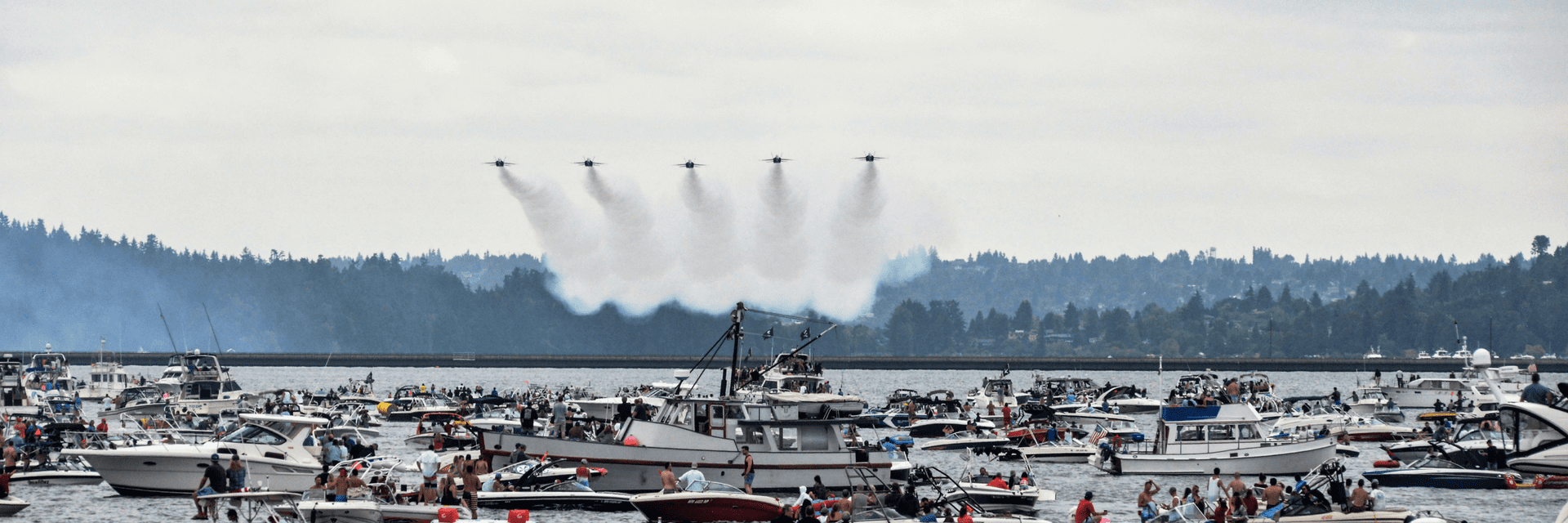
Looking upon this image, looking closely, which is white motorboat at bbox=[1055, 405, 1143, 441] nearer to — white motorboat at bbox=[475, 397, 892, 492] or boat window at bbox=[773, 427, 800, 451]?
white motorboat at bbox=[475, 397, 892, 492]

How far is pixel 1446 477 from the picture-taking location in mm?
58719

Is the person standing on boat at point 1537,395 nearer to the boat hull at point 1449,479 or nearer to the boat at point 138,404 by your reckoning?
the boat hull at point 1449,479

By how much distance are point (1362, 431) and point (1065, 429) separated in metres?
17.2

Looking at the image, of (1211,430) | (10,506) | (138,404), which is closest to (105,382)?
(138,404)

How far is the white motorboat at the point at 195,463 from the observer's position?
52719mm

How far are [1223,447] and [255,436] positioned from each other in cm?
3534

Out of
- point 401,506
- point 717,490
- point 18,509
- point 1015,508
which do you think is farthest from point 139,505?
point 1015,508

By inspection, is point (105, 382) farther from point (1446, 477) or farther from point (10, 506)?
point (1446, 477)

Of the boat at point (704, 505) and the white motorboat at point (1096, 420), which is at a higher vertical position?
the white motorboat at point (1096, 420)

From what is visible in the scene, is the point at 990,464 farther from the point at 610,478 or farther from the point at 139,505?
the point at 139,505

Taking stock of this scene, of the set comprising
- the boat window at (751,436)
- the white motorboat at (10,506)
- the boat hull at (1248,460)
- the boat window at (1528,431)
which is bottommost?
the white motorboat at (10,506)

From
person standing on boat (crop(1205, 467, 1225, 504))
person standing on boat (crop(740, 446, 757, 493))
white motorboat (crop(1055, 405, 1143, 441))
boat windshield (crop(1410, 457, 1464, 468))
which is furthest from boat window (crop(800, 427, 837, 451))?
white motorboat (crop(1055, 405, 1143, 441))

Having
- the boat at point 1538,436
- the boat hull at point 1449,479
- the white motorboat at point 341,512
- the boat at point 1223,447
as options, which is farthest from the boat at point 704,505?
the boat at point 1538,436

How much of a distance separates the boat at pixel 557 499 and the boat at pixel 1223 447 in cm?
2266
